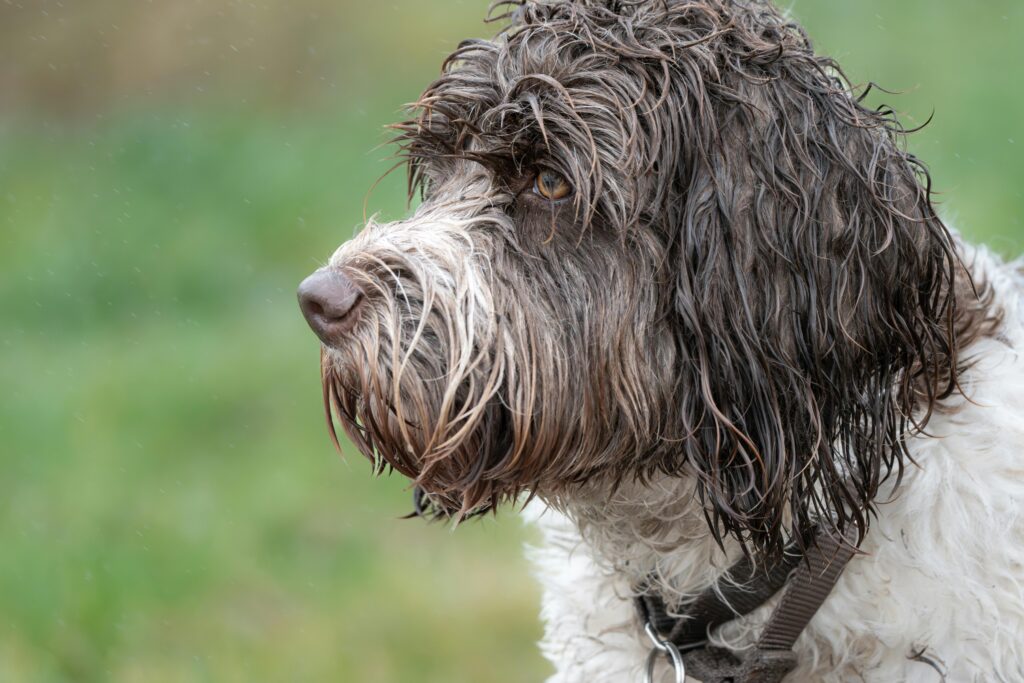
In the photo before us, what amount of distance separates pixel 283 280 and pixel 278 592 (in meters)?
3.25

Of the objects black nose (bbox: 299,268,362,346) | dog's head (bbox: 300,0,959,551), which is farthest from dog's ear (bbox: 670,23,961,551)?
black nose (bbox: 299,268,362,346)

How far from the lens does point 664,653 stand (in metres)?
2.93

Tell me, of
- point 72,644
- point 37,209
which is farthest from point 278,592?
point 37,209

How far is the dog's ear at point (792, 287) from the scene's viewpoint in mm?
2482

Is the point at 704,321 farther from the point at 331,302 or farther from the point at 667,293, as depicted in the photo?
the point at 331,302

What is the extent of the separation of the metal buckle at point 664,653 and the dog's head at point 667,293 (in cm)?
36

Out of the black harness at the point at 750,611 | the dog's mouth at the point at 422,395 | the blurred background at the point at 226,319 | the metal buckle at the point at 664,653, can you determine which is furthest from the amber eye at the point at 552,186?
the metal buckle at the point at 664,653

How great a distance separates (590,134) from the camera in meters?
2.54

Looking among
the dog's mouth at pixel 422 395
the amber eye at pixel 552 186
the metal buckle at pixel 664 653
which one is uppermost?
the amber eye at pixel 552 186

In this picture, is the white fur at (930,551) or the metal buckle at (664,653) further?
the metal buckle at (664,653)

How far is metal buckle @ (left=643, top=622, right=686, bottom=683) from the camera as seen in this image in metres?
2.80

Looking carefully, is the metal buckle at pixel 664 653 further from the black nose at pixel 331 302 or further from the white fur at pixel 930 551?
the black nose at pixel 331 302

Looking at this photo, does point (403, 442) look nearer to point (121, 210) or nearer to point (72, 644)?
point (72, 644)

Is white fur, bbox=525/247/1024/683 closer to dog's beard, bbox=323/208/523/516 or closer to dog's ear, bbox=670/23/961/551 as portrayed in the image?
dog's ear, bbox=670/23/961/551
